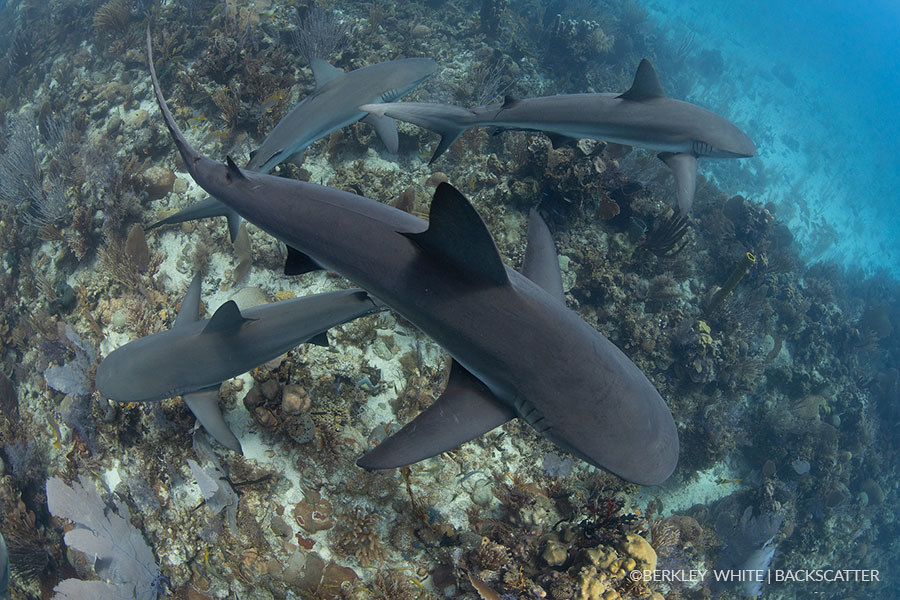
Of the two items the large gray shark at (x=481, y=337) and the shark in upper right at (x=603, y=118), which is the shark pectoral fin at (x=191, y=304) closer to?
the large gray shark at (x=481, y=337)

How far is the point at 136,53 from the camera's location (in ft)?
32.4

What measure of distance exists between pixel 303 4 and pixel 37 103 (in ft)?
23.0

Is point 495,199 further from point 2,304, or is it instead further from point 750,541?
point 2,304

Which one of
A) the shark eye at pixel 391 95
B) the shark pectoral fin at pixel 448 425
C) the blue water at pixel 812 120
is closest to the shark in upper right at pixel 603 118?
the shark eye at pixel 391 95

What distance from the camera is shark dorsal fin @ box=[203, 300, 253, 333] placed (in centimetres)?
358

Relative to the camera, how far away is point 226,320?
145 inches

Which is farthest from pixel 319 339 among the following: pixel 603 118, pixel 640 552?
pixel 603 118

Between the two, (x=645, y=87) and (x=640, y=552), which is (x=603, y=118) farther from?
(x=640, y=552)

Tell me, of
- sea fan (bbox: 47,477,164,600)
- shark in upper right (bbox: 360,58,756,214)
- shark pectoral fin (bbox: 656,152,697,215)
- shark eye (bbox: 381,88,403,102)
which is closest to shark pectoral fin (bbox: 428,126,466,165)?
shark in upper right (bbox: 360,58,756,214)

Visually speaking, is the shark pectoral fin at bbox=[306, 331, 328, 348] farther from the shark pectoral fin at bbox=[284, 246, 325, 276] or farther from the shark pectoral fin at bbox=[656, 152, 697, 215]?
the shark pectoral fin at bbox=[656, 152, 697, 215]

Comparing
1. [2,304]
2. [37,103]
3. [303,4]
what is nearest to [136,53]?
[37,103]

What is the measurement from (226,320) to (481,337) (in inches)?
97.5

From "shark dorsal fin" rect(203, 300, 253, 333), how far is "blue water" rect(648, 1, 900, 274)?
2439cm

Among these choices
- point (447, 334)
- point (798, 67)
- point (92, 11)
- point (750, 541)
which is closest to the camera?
point (447, 334)
